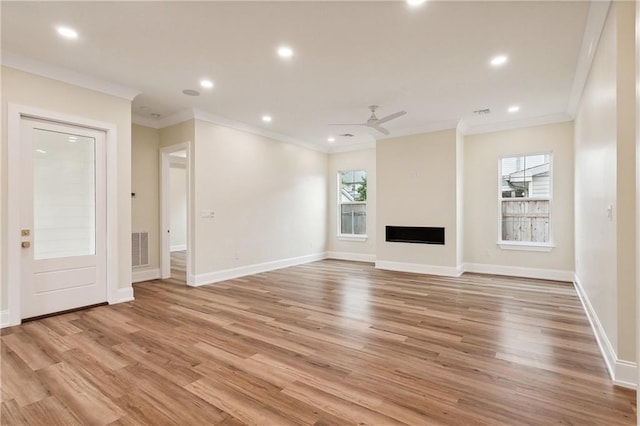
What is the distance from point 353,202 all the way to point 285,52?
5.21 meters

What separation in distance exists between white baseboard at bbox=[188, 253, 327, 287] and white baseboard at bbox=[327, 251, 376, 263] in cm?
50

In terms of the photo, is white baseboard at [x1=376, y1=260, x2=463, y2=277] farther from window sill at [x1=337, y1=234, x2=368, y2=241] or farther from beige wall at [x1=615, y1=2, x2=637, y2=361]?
beige wall at [x1=615, y1=2, x2=637, y2=361]

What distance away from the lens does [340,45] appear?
3203 millimetres

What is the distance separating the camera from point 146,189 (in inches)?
227

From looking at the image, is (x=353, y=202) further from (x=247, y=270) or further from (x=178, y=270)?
(x=178, y=270)

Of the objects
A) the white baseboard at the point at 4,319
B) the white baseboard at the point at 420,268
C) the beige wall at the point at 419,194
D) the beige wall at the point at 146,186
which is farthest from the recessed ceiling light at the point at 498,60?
the white baseboard at the point at 4,319

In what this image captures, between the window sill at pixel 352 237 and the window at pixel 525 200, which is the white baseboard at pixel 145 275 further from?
the window at pixel 525 200

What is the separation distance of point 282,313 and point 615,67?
3848mm

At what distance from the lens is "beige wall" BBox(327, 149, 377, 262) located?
7762 millimetres

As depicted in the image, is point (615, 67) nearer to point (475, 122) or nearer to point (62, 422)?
point (475, 122)

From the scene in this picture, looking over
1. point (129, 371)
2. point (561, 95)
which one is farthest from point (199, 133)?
point (561, 95)

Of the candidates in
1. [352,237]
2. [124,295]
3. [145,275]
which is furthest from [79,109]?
[352,237]

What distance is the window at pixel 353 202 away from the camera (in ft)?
26.4

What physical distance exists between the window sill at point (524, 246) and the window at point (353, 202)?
3.10 metres
